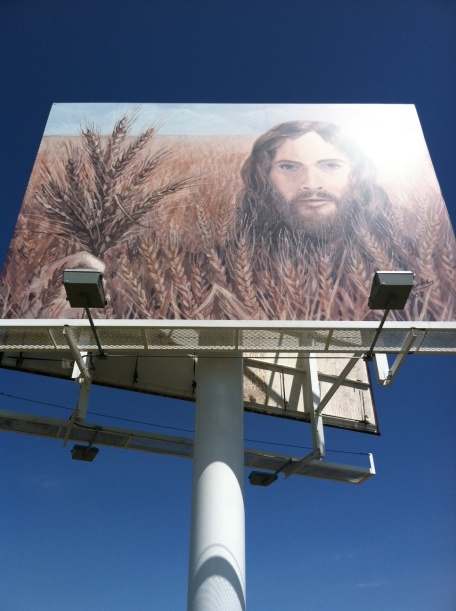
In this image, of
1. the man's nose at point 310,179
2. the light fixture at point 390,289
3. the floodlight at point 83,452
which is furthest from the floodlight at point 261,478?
the man's nose at point 310,179

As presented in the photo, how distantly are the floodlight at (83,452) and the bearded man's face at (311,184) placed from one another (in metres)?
5.39

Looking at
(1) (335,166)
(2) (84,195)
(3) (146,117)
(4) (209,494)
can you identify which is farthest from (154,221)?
(4) (209,494)

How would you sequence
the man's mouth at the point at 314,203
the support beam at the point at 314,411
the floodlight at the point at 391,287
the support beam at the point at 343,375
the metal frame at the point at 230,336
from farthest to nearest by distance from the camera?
1. the man's mouth at the point at 314,203
2. the support beam at the point at 314,411
3. the support beam at the point at 343,375
4. the metal frame at the point at 230,336
5. the floodlight at the point at 391,287

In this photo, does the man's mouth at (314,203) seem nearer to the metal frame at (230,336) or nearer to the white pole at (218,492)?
the metal frame at (230,336)

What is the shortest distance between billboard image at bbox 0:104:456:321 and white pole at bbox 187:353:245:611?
112cm

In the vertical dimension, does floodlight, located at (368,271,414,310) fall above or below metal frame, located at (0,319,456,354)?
below

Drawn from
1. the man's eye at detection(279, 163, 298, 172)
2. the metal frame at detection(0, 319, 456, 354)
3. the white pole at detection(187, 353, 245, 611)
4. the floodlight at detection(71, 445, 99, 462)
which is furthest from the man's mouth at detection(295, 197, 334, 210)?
the floodlight at detection(71, 445, 99, 462)

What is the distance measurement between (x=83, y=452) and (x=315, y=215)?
5.98 m

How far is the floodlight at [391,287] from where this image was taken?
630 centimetres

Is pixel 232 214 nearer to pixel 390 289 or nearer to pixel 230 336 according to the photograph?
pixel 230 336

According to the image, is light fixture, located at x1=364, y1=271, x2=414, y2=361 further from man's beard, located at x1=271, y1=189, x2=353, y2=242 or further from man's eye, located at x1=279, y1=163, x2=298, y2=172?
man's eye, located at x1=279, y1=163, x2=298, y2=172

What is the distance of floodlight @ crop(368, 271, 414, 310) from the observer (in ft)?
20.7

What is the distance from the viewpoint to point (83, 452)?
372 inches

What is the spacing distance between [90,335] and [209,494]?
2.92m
